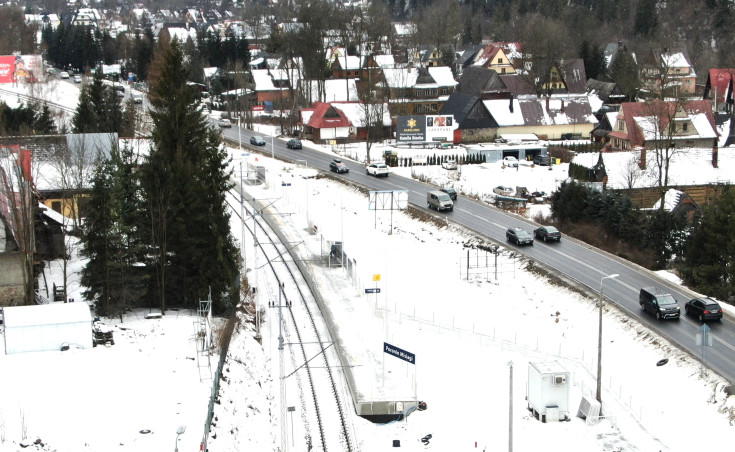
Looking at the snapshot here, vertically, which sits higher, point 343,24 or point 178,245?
point 343,24

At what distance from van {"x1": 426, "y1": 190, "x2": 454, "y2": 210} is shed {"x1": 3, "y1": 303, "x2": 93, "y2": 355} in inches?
1106

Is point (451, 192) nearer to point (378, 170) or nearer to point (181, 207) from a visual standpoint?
point (378, 170)

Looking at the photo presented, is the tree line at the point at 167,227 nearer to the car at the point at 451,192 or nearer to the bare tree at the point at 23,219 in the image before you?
the bare tree at the point at 23,219

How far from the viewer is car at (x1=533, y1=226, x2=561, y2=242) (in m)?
47.7

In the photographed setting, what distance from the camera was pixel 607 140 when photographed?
78625 mm

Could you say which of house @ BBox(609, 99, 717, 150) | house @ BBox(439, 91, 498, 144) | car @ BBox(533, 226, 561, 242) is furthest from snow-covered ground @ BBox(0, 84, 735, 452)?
house @ BBox(439, 91, 498, 144)

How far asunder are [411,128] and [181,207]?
1776 inches

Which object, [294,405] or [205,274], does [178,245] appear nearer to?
[205,274]

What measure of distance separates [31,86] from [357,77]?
37328mm

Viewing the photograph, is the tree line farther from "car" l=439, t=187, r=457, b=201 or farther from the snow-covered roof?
"car" l=439, t=187, r=457, b=201

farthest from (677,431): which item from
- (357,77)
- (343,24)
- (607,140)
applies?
(343,24)

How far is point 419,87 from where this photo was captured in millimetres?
95688

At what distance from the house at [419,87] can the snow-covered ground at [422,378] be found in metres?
48.4

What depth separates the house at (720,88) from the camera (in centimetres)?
9400
